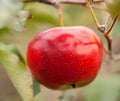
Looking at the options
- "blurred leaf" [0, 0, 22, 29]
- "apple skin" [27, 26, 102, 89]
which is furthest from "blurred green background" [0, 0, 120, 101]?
"apple skin" [27, 26, 102, 89]

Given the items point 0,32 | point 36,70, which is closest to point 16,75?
point 36,70

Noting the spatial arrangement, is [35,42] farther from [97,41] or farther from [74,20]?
[74,20]

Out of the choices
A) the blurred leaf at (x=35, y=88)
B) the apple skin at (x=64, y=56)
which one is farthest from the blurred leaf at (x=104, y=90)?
the apple skin at (x=64, y=56)

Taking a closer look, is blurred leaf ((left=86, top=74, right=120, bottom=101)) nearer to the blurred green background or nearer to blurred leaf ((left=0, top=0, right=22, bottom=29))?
the blurred green background

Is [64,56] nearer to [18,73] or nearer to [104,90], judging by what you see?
[18,73]

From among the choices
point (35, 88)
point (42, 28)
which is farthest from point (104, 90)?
point (35, 88)

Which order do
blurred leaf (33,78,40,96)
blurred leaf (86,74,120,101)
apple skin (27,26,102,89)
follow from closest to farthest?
apple skin (27,26,102,89) → blurred leaf (33,78,40,96) → blurred leaf (86,74,120,101)
